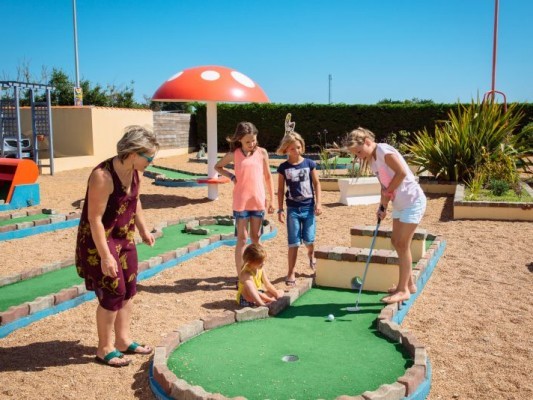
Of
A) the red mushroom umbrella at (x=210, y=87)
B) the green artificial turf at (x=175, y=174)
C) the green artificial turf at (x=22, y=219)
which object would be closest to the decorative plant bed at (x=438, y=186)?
the red mushroom umbrella at (x=210, y=87)

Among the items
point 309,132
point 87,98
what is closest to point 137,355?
point 309,132

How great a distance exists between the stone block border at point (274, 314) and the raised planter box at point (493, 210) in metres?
4.10

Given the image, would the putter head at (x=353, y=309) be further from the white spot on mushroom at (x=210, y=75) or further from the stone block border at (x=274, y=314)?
the white spot on mushroom at (x=210, y=75)

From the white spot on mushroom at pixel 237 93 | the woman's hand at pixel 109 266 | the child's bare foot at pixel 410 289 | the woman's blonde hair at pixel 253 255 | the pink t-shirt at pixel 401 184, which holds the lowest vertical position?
the child's bare foot at pixel 410 289

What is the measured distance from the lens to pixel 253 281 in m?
5.04

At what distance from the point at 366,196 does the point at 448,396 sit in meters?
7.81

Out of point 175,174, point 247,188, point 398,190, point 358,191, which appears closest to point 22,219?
point 247,188

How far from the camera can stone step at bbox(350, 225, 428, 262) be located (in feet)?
21.4

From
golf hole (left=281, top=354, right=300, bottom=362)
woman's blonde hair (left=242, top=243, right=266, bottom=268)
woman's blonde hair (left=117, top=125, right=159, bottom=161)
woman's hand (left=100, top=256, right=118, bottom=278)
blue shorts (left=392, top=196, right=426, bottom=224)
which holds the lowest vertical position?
golf hole (left=281, top=354, right=300, bottom=362)

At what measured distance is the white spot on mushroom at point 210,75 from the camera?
433 inches

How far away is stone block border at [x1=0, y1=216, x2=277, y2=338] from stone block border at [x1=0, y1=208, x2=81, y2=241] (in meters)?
1.57

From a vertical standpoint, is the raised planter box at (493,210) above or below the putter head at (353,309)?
above

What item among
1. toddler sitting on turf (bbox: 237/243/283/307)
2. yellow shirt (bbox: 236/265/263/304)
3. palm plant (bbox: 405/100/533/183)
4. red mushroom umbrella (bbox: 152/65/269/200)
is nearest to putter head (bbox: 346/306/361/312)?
toddler sitting on turf (bbox: 237/243/283/307)

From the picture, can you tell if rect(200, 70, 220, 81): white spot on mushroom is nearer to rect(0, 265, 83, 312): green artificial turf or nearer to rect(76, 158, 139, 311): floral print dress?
rect(0, 265, 83, 312): green artificial turf
